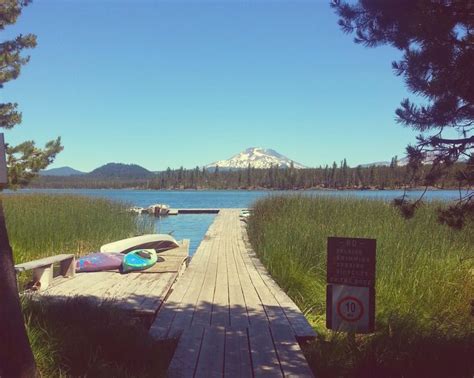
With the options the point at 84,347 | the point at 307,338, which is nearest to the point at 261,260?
the point at 307,338

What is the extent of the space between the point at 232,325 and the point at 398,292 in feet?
7.50

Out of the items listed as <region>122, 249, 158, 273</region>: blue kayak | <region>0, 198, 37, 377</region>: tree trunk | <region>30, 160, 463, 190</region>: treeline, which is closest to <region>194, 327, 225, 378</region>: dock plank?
<region>0, 198, 37, 377</region>: tree trunk

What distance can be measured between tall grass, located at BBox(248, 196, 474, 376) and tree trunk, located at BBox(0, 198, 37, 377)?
89.1 inches

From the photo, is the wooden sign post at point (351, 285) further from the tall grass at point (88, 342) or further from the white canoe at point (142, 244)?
the white canoe at point (142, 244)

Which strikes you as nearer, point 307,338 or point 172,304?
point 307,338

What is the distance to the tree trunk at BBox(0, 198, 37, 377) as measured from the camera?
219 cm

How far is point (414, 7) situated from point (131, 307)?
4.02m

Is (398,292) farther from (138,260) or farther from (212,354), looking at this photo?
(138,260)

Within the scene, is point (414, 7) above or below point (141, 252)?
above

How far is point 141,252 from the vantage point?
26.2 ft

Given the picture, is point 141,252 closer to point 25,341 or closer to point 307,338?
point 307,338

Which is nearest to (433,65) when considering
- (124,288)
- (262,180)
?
(124,288)

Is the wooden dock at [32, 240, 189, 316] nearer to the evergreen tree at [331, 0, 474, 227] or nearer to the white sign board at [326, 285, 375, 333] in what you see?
the white sign board at [326, 285, 375, 333]

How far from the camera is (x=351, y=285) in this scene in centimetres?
401
